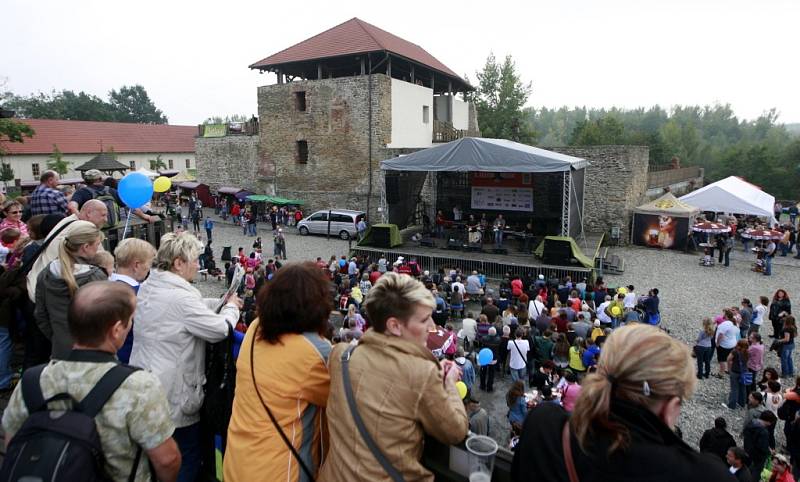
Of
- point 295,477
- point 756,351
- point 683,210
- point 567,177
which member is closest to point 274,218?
point 567,177

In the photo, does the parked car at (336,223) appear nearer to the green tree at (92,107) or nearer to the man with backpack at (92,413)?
the man with backpack at (92,413)

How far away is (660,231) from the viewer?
19188mm

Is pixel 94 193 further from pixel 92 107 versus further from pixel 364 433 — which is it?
pixel 92 107

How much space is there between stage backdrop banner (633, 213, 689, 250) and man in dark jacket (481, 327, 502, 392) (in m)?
14.2

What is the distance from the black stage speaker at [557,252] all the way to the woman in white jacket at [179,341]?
1306 centimetres

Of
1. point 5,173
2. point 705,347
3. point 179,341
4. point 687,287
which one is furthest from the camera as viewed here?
point 5,173

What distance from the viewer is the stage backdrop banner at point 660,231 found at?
61.3 feet

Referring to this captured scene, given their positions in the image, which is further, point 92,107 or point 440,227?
point 92,107

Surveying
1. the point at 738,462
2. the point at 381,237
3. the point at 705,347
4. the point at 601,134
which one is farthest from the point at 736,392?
the point at 601,134

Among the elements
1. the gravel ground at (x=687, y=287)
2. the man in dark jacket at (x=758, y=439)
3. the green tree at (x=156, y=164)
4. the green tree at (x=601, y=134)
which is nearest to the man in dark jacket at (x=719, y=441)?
the man in dark jacket at (x=758, y=439)

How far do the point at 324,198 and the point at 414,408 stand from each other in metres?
24.0

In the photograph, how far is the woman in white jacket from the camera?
2.21 metres

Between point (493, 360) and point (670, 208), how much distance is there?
14.9m

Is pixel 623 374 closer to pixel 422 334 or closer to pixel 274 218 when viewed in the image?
pixel 422 334
